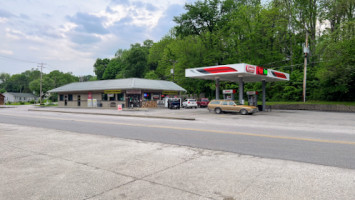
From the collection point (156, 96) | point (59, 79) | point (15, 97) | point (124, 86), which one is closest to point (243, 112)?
point (156, 96)

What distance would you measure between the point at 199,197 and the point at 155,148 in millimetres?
3926

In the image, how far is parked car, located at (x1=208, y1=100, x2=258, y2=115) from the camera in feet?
77.5

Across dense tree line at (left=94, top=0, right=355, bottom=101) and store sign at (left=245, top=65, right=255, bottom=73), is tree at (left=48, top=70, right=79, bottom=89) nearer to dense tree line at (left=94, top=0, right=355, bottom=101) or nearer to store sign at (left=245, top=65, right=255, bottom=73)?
dense tree line at (left=94, top=0, right=355, bottom=101)

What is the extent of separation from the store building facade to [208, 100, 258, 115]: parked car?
16171mm

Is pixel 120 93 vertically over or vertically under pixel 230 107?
over

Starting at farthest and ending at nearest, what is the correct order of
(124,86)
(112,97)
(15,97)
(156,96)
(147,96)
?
1. (15,97)
2. (156,96)
3. (112,97)
4. (147,96)
5. (124,86)

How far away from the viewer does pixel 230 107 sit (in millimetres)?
24641

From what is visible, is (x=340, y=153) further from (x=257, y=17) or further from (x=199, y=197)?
(x=257, y=17)

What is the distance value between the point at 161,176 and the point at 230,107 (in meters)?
20.7

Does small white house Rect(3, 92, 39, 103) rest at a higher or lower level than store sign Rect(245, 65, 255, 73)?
lower

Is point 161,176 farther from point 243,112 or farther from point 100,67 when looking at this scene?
point 100,67

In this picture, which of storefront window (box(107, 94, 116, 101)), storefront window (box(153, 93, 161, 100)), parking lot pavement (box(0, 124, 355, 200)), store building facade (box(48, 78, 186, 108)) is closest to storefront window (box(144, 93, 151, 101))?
store building facade (box(48, 78, 186, 108))

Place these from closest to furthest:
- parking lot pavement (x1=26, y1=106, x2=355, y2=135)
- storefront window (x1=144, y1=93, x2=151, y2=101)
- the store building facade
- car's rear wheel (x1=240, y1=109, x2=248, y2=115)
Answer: parking lot pavement (x1=26, y1=106, x2=355, y2=135) → car's rear wheel (x1=240, y1=109, x2=248, y2=115) → the store building facade → storefront window (x1=144, y1=93, x2=151, y2=101)

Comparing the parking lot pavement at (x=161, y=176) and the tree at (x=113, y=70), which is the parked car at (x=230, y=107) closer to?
the parking lot pavement at (x=161, y=176)
